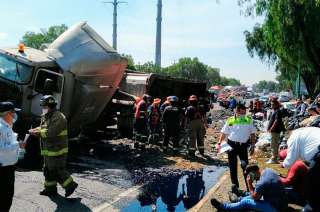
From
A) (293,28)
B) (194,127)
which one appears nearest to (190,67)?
(293,28)

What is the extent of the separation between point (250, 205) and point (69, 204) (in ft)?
8.52

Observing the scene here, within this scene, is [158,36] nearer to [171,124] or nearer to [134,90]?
[134,90]

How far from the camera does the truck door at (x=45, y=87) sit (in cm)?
1112

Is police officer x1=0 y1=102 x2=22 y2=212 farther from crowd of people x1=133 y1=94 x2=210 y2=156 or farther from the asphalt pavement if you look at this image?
crowd of people x1=133 y1=94 x2=210 y2=156

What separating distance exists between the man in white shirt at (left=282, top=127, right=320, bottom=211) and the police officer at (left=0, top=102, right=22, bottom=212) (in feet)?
10.0

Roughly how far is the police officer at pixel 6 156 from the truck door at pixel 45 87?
5.45m

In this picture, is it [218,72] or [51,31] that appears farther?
[218,72]

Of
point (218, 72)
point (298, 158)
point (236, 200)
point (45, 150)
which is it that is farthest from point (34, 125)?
point (218, 72)

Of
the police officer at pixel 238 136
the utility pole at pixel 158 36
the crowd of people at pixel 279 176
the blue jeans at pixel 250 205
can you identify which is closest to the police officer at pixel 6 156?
the crowd of people at pixel 279 176

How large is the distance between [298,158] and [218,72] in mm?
174082

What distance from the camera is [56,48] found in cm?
1215

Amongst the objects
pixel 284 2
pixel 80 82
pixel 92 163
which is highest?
pixel 284 2

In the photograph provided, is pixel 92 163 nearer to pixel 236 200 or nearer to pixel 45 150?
pixel 45 150

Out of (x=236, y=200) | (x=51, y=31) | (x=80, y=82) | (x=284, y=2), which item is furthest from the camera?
(x=51, y=31)
